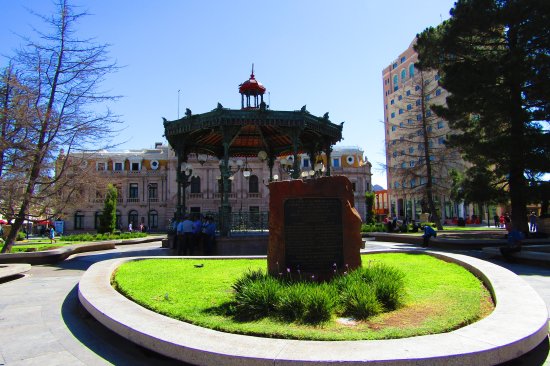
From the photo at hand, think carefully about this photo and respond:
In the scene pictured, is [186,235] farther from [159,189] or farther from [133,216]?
[133,216]

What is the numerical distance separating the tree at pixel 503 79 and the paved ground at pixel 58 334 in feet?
46.5

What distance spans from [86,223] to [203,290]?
2447 inches

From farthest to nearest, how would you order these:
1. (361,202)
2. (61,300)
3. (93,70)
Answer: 1. (361,202)
2. (93,70)
3. (61,300)

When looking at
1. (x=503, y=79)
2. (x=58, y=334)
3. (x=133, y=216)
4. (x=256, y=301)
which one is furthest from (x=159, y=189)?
(x=256, y=301)

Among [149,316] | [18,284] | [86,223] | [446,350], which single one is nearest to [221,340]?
[149,316]

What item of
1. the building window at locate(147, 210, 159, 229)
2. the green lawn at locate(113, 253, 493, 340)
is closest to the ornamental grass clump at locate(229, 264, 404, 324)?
the green lawn at locate(113, 253, 493, 340)

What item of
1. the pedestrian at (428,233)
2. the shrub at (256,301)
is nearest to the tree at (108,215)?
the pedestrian at (428,233)

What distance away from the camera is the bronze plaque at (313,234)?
7457 mm

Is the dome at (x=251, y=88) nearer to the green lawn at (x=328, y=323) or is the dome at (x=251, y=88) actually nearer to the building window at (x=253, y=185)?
the green lawn at (x=328, y=323)

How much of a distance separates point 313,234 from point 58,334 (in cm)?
432

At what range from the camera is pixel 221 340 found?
14.4ft

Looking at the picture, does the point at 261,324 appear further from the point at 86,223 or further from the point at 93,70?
the point at 86,223

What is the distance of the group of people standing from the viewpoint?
599 inches

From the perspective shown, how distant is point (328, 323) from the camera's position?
5.12 m
